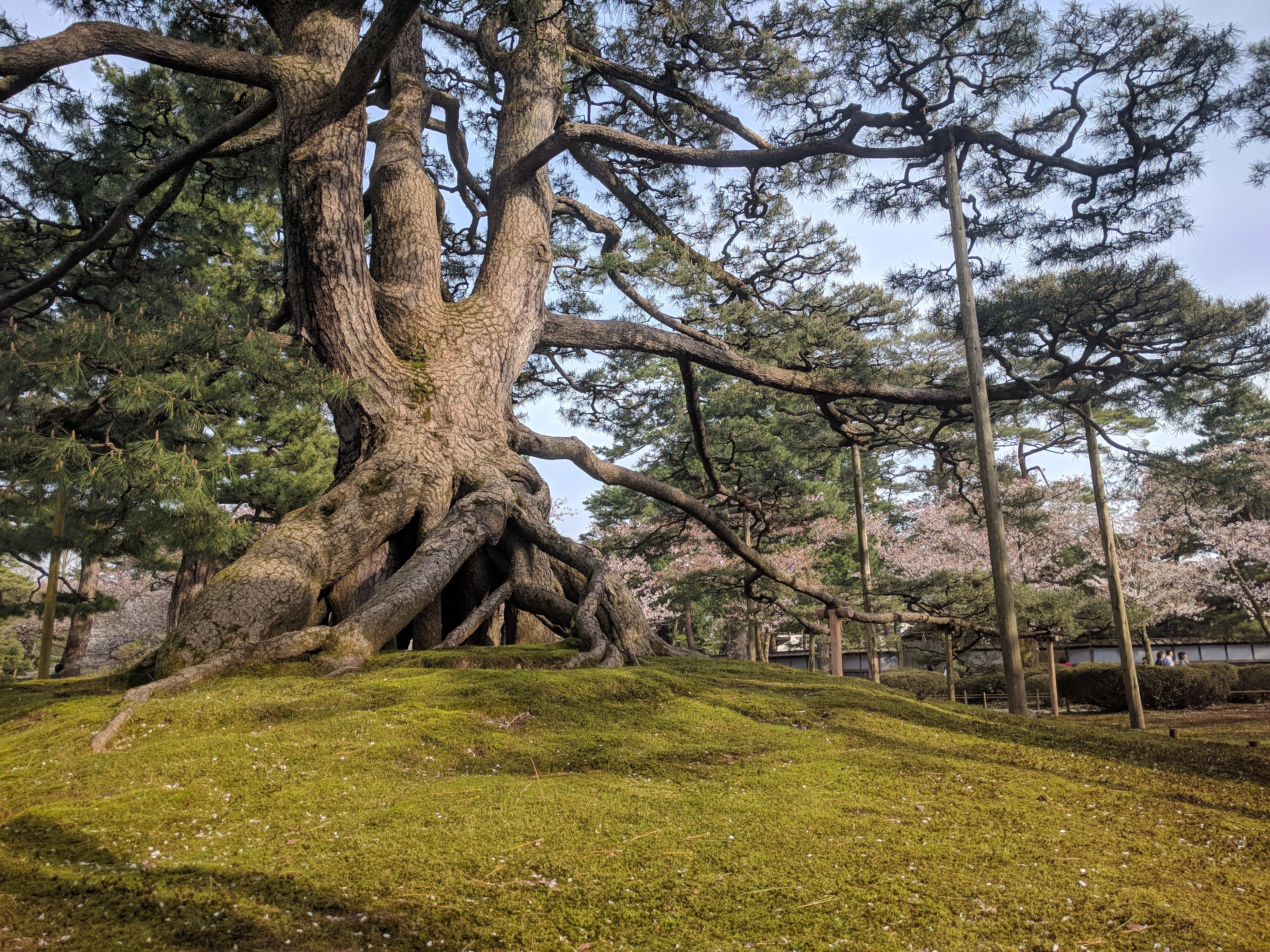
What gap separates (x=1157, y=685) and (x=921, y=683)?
13.0 ft

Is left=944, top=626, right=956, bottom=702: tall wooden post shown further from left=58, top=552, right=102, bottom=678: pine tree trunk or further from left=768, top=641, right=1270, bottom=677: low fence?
left=58, top=552, right=102, bottom=678: pine tree trunk

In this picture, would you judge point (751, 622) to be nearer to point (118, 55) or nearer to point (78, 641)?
point (118, 55)

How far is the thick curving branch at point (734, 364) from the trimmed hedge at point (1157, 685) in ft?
27.2

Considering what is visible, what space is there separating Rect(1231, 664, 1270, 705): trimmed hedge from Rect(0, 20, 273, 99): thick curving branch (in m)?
18.1

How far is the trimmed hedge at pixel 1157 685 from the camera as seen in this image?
12.8 meters

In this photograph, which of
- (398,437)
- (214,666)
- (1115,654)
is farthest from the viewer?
(1115,654)

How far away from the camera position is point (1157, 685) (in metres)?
12.7

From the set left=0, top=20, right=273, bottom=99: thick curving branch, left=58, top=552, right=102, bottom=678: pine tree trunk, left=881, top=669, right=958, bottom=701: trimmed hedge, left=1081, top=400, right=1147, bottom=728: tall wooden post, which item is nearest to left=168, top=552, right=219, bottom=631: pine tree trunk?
left=58, top=552, right=102, bottom=678: pine tree trunk

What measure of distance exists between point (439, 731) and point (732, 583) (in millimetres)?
9404

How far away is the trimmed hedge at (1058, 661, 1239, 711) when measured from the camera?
12.8 meters

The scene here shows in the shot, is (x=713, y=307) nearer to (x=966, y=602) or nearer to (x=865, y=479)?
(x=966, y=602)

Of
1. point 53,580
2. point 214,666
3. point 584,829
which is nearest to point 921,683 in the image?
point 214,666

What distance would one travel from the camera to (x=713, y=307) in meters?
7.44

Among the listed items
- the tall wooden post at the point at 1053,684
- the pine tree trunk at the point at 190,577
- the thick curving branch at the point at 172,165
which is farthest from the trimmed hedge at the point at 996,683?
the thick curving branch at the point at 172,165
